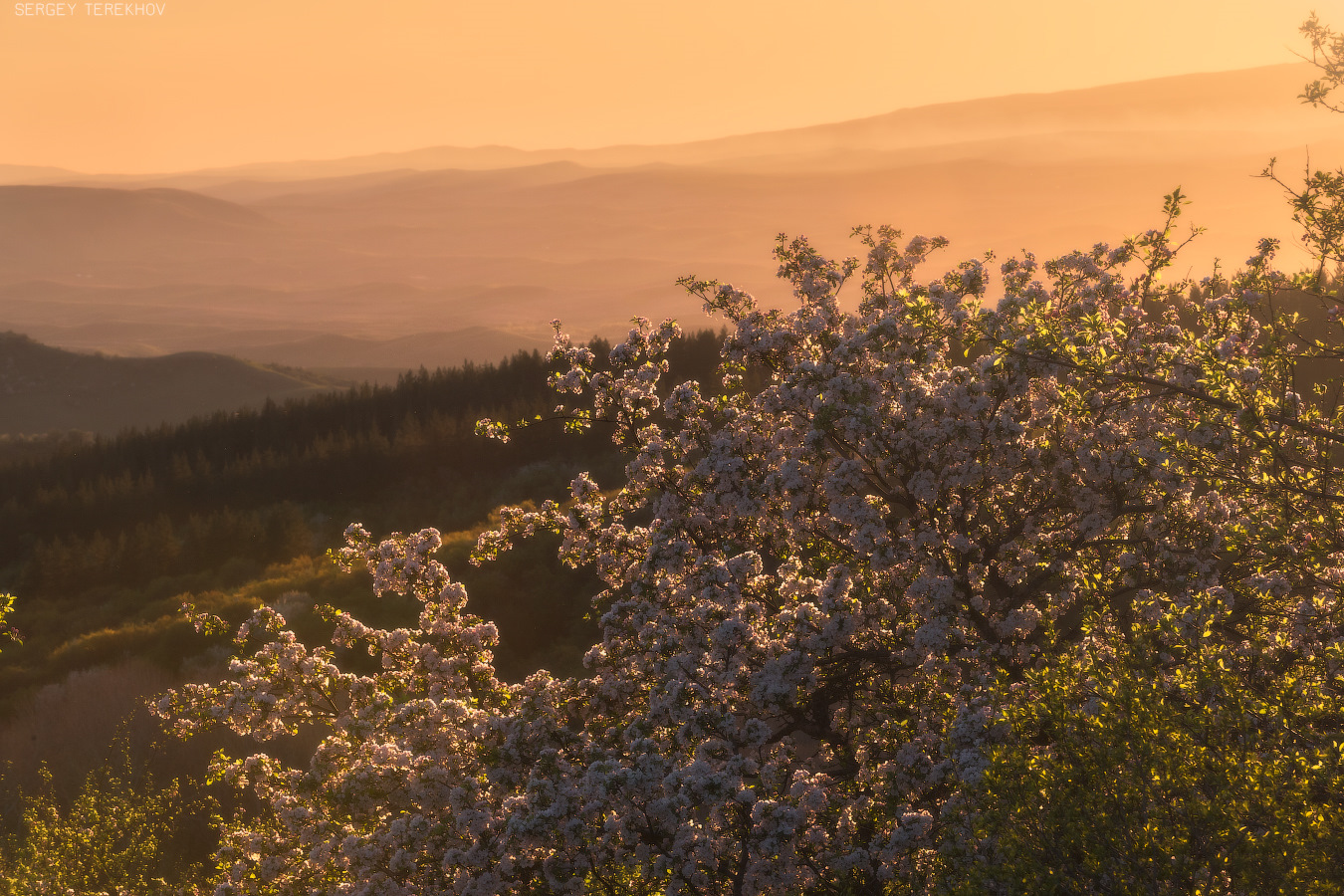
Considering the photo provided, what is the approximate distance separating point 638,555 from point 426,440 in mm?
45679

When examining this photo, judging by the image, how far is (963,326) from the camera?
1160 cm

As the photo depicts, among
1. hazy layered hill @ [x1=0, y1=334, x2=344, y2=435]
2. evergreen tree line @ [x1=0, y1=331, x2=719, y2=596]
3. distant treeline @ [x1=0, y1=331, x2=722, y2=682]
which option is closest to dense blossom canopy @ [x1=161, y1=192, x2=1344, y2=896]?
distant treeline @ [x1=0, y1=331, x2=722, y2=682]

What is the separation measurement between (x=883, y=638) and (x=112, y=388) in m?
211

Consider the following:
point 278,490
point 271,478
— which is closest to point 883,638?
point 278,490

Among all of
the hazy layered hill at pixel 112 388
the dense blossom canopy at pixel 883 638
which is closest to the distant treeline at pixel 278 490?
the dense blossom canopy at pixel 883 638

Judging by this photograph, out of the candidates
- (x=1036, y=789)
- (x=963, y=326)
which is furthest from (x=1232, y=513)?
(x=1036, y=789)

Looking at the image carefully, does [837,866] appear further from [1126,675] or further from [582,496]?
[582,496]

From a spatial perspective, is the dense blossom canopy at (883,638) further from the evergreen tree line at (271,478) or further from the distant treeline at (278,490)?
the evergreen tree line at (271,478)

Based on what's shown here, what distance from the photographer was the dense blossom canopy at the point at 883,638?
26.2ft

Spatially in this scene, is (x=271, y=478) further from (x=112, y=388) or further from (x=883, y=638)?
(x=112, y=388)

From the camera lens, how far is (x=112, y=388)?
188 metres

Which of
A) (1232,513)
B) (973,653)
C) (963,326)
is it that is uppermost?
(963,326)

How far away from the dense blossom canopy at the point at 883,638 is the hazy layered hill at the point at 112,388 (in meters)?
175

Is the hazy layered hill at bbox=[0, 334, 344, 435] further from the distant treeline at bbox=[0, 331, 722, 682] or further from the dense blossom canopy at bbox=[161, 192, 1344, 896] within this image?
the dense blossom canopy at bbox=[161, 192, 1344, 896]
